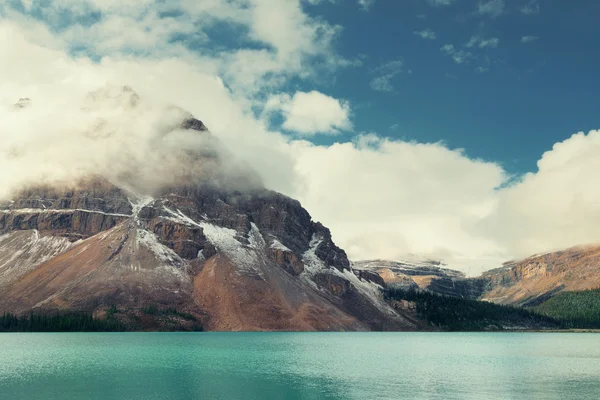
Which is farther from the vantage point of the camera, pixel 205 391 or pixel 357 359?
pixel 357 359

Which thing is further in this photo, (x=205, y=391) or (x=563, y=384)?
(x=563, y=384)

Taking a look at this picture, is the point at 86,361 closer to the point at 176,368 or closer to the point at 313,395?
the point at 176,368

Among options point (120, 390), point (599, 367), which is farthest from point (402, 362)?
point (120, 390)

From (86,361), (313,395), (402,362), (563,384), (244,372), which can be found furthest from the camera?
(402,362)

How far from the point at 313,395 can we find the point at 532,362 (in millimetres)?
78493

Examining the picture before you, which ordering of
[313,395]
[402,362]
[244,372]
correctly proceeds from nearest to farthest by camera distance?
[313,395], [244,372], [402,362]

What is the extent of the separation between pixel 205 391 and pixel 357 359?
63665 millimetres

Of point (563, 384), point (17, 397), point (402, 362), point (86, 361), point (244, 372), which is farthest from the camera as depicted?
point (402, 362)

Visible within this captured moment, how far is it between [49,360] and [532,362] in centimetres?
11414

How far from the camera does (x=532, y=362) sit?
137 meters

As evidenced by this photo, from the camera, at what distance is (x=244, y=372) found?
10931 centimetres

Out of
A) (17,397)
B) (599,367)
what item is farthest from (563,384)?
(17,397)

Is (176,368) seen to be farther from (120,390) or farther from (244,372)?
(120,390)

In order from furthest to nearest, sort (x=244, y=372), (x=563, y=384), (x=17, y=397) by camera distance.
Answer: (x=244, y=372)
(x=563, y=384)
(x=17, y=397)
